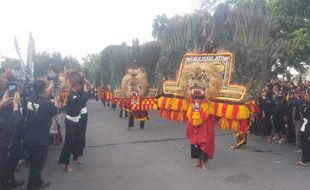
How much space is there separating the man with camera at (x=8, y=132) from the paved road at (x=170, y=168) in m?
0.71

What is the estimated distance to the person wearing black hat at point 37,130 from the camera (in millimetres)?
5648

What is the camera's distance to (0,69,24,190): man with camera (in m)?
5.59

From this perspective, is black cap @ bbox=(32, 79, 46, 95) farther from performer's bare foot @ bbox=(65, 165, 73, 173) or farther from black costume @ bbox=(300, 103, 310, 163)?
black costume @ bbox=(300, 103, 310, 163)

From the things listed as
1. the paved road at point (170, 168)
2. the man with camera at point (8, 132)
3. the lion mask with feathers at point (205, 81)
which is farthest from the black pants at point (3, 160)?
the lion mask with feathers at point (205, 81)

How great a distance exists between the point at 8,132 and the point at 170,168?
304 centimetres

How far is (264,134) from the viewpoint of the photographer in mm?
11164

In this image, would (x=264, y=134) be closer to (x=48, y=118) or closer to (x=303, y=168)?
(x=303, y=168)

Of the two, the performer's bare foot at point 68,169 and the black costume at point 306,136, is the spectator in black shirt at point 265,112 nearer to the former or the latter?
the black costume at point 306,136

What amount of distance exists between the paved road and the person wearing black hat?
57 centimetres

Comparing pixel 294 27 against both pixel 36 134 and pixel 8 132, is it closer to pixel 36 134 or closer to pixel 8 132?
pixel 36 134

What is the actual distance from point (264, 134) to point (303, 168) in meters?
3.82

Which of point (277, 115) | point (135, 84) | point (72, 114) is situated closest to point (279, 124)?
point (277, 115)

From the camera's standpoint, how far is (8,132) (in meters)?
5.62

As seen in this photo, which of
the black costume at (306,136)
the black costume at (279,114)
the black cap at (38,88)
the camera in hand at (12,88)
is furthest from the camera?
the black costume at (279,114)
